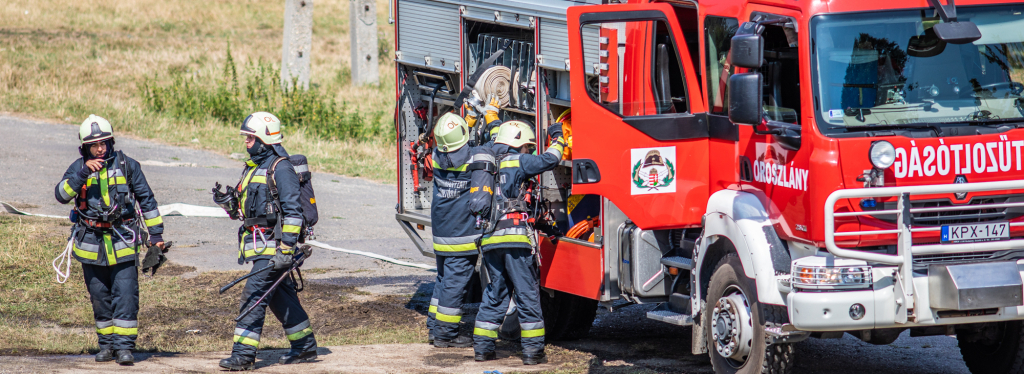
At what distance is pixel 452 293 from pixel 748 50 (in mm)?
3140

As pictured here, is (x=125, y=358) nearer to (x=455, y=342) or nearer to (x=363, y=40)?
(x=455, y=342)

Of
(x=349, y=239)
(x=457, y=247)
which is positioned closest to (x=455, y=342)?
(x=457, y=247)

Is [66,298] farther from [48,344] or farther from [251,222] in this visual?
[251,222]

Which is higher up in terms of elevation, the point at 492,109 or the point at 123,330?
the point at 492,109

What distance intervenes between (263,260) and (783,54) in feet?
11.4

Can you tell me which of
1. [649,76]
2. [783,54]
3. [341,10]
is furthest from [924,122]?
[341,10]

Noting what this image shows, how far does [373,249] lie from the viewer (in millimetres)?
11523

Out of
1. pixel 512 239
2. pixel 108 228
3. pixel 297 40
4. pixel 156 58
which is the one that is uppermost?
pixel 156 58

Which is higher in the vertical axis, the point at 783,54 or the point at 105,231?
the point at 783,54

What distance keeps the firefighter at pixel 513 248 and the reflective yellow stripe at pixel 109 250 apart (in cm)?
237

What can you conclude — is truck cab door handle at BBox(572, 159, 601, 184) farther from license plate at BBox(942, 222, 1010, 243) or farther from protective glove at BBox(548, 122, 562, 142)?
license plate at BBox(942, 222, 1010, 243)

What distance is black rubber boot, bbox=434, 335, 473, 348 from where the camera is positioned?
787cm

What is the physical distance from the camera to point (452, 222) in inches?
305

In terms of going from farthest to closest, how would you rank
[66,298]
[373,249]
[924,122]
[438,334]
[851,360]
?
[373,249]
[66,298]
[438,334]
[851,360]
[924,122]
